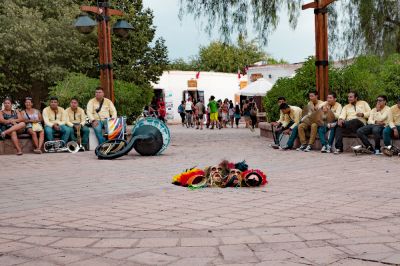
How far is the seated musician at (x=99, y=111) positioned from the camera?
14.3 m

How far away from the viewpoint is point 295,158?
38.1 ft

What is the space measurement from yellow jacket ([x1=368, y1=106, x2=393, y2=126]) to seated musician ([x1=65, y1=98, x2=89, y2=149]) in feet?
22.3

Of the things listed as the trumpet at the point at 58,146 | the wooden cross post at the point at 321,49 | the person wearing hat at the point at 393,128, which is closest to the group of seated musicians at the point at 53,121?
the trumpet at the point at 58,146

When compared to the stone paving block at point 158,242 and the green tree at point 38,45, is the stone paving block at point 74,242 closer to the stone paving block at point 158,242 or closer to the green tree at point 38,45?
the stone paving block at point 158,242

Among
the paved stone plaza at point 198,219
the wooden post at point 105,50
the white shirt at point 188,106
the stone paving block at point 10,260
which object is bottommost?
the paved stone plaza at point 198,219

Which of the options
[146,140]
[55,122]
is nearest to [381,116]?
[146,140]

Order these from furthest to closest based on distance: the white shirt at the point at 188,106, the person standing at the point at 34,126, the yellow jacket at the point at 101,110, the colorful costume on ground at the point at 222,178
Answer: the white shirt at the point at 188,106, the yellow jacket at the point at 101,110, the person standing at the point at 34,126, the colorful costume on ground at the point at 222,178

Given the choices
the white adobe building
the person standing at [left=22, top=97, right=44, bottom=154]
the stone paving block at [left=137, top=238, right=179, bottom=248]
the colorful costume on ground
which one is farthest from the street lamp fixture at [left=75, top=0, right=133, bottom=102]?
the white adobe building

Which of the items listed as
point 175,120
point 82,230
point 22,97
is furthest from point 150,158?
point 175,120

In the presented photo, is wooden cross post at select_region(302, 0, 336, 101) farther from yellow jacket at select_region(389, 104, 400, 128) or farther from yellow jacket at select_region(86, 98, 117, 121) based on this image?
yellow jacket at select_region(86, 98, 117, 121)

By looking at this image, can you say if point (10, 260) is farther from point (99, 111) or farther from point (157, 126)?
point (99, 111)

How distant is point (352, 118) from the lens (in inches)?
497

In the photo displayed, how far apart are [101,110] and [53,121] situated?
3.94 ft

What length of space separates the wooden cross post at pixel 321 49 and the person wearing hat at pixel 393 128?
3.14 m
